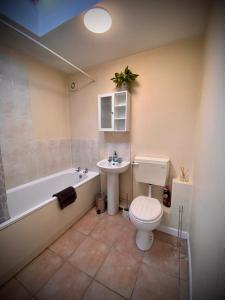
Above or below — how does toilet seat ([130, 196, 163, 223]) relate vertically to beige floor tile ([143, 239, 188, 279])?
above

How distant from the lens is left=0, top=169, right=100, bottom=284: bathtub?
1196mm

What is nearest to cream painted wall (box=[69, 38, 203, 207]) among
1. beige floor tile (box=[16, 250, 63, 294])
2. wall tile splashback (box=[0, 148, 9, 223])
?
beige floor tile (box=[16, 250, 63, 294])

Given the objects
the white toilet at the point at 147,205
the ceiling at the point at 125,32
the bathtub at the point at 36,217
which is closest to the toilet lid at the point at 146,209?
the white toilet at the point at 147,205

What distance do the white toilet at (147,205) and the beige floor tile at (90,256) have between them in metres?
0.44

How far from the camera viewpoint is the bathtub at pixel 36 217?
1.20 metres

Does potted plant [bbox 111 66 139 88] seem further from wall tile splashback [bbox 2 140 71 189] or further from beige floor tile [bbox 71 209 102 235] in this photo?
beige floor tile [bbox 71 209 102 235]

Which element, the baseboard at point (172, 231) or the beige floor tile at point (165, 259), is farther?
the baseboard at point (172, 231)

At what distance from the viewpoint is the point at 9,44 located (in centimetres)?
167

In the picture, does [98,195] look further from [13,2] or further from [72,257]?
[13,2]

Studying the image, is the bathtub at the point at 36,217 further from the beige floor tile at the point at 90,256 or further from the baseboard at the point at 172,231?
the baseboard at the point at 172,231

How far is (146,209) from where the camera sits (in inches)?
58.5

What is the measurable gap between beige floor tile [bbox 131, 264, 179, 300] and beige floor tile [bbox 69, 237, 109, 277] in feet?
1.34

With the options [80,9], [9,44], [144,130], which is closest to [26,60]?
[9,44]

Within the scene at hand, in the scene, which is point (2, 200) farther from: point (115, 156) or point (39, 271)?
point (115, 156)
